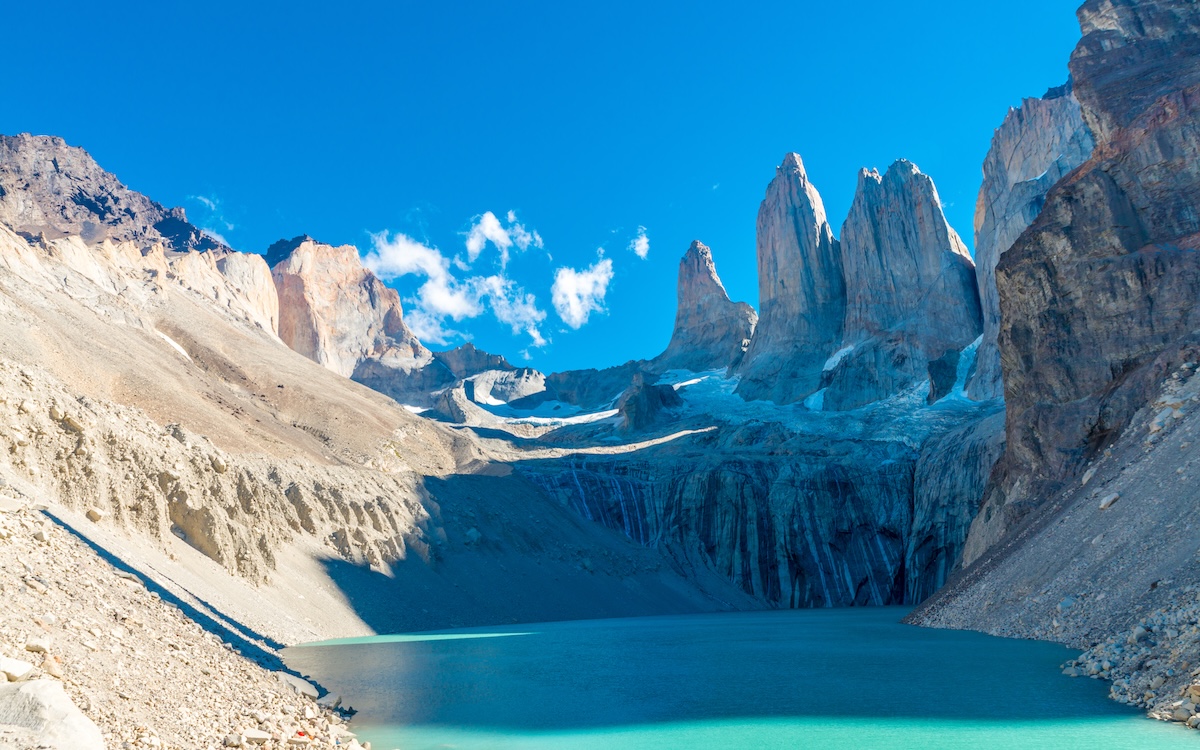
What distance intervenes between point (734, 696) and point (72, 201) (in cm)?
14948

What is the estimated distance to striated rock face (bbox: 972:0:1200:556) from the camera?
1667 inches

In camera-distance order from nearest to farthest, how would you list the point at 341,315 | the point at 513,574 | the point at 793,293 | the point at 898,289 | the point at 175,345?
the point at 513,574 < the point at 175,345 < the point at 898,289 < the point at 793,293 < the point at 341,315

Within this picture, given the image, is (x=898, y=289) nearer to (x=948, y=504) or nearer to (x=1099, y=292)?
(x=948, y=504)

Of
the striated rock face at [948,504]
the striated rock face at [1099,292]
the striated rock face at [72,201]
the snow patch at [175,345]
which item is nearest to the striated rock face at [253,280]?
the striated rock face at [72,201]

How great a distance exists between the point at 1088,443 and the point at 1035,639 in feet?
65.6

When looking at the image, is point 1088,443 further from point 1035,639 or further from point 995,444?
point 995,444

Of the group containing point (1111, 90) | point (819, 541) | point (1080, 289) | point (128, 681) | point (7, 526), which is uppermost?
point (1111, 90)

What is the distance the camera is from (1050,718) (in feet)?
50.2

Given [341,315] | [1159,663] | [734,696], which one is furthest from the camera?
[341,315]

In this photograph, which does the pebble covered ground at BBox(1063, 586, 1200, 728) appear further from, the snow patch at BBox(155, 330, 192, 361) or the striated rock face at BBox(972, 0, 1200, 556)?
the snow patch at BBox(155, 330, 192, 361)

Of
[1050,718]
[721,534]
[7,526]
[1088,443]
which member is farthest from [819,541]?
[7,526]

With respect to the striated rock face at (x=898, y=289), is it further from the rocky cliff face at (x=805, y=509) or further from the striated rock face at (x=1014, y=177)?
the rocky cliff face at (x=805, y=509)

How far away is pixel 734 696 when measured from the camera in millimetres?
19438

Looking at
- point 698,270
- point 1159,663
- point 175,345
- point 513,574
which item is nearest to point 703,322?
point 698,270
